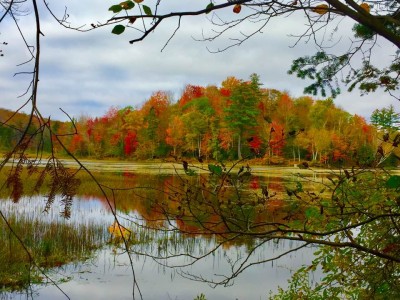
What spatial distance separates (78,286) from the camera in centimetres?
882

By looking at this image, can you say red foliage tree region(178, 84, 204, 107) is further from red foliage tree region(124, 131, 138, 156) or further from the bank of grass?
the bank of grass

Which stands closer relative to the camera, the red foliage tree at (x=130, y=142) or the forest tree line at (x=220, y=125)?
the forest tree line at (x=220, y=125)

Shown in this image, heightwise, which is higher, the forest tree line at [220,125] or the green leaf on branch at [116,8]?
the forest tree line at [220,125]

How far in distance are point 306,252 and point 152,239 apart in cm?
430

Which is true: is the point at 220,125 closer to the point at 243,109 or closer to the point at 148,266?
the point at 243,109

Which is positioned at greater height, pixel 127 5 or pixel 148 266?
pixel 127 5

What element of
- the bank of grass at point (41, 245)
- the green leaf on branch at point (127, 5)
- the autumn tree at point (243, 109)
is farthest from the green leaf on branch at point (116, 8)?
the autumn tree at point (243, 109)

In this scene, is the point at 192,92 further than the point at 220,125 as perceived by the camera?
Yes

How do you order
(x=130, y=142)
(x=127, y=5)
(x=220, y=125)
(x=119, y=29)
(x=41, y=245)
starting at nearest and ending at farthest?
(x=119, y=29)
(x=127, y=5)
(x=41, y=245)
(x=220, y=125)
(x=130, y=142)

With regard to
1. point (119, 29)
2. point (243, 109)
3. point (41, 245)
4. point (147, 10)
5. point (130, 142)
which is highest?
point (243, 109)

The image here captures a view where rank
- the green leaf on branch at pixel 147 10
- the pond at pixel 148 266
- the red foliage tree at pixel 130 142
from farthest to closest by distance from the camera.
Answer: the red foliage tree at pixel 130 142
the pond at pixel 148 266
the green leaf on branch at pixel 147 10

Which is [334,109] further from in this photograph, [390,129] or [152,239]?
[390,129]

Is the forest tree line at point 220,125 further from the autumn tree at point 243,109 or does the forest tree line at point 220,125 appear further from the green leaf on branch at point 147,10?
the green leaf on branch at point 147,10

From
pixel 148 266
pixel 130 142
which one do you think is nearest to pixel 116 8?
pixel 148 266
